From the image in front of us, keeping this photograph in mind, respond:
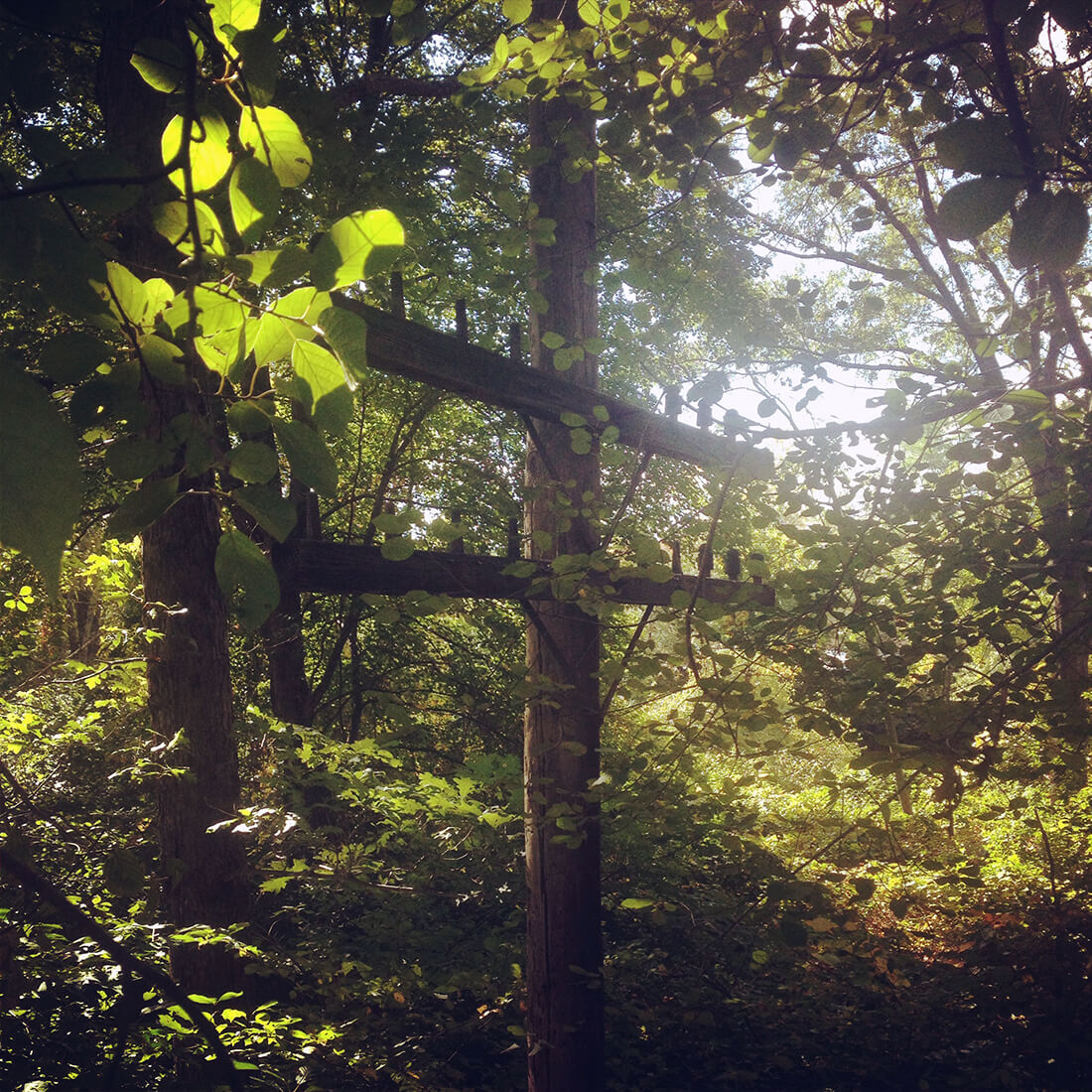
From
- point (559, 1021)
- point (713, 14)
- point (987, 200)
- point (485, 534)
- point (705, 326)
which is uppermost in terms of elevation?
point (705, 326)

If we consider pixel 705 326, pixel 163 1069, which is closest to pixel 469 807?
pixel 163 1069

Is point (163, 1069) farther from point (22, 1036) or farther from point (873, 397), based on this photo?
point (873, 397)

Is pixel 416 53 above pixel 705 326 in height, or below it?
above

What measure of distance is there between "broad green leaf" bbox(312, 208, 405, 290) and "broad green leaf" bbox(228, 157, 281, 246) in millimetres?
68

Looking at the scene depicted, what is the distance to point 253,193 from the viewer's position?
58cm

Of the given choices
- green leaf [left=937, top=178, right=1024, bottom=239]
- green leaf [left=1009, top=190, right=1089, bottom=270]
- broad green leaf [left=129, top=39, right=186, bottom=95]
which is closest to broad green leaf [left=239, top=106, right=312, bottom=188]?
broad green leaf [left=129, top=39, right=186, bottom=95]

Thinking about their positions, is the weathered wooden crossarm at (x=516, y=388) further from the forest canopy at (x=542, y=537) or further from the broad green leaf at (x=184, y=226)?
the broad green leaf at (x=184, y=226)

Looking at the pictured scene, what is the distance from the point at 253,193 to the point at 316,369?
0.45ft

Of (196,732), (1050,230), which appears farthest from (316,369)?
(196,732)

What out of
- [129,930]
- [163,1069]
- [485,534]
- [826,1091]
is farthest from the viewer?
[485,534]

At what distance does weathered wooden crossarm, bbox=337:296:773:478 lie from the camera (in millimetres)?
2820

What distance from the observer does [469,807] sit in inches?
152

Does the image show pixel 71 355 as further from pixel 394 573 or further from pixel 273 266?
pixel 394 573

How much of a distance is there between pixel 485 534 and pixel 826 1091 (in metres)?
5.09
